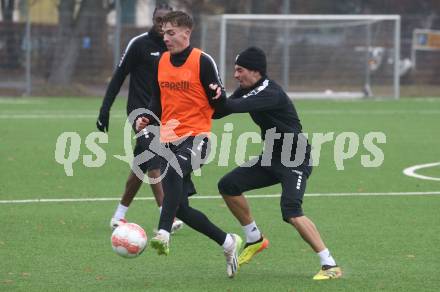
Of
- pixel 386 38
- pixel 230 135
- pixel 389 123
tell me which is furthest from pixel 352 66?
pixel 230 135

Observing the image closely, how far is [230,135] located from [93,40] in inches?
563

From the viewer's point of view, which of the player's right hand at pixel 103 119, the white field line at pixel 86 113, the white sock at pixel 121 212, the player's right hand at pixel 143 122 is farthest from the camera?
the white field line at pixel 86 113

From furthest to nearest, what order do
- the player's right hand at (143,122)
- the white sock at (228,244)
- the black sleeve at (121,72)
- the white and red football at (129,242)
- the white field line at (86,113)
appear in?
the white field line at (86,113) → the black sleeve at (121,72) → the player's right hand at (143,122) → the white sock at (228,244) → the white and red football at (129,242)

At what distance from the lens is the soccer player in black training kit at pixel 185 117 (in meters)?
8.49

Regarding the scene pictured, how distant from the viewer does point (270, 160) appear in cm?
887

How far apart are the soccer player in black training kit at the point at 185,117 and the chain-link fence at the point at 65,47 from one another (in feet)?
81.6

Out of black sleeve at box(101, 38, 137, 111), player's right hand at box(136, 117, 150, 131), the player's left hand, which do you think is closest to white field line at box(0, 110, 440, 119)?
black sleeve at box(101, 38, 137, 111)

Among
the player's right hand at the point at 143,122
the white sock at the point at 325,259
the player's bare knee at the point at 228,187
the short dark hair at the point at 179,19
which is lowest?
the white sock at the point at 325,259

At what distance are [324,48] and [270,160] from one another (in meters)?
26.2

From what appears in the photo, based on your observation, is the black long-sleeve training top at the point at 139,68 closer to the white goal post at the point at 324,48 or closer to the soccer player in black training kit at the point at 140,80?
the soccer player in black training kit at the point at 140,80

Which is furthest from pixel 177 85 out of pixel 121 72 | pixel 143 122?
pixel 121 72

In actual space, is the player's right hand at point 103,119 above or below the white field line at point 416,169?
above

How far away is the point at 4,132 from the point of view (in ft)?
70.7

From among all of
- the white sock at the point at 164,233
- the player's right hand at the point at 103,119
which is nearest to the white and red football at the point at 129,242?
the white sock at the point at 164,233
